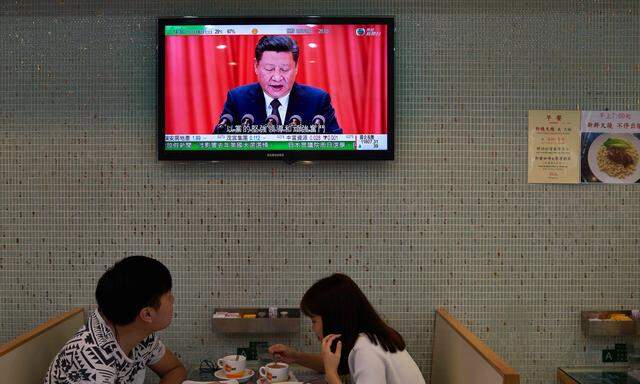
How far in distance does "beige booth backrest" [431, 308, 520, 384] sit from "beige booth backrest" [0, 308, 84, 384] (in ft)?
5.75

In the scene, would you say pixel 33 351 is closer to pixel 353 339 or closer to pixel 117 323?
pixel 117 323

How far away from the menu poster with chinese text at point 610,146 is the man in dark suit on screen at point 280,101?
1.31 m

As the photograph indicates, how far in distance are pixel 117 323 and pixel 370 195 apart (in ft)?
4.62

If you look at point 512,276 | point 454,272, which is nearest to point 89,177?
point 454,272

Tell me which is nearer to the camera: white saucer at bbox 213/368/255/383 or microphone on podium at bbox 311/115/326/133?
white saucer at bbox 213/368/255/383

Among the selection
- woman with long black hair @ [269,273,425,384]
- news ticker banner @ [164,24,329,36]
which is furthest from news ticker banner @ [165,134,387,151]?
woman with long black hair @ [269,273,425,384]

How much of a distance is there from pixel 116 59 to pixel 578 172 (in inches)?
97.7

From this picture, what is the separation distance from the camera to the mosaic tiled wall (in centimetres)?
284

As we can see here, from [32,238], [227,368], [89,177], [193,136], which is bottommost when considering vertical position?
[227,368]

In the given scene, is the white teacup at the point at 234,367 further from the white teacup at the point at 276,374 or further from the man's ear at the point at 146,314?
the man's ear at the point at 146,314

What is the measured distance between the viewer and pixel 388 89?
2.74 m

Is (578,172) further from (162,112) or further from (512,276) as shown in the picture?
(162,112)

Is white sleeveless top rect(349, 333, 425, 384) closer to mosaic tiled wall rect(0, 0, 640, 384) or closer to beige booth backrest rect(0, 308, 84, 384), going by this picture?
mosaic tiled wall rect(0, 0, 640, 384)

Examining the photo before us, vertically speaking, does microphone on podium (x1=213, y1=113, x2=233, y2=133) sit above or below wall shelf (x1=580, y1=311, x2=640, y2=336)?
above
